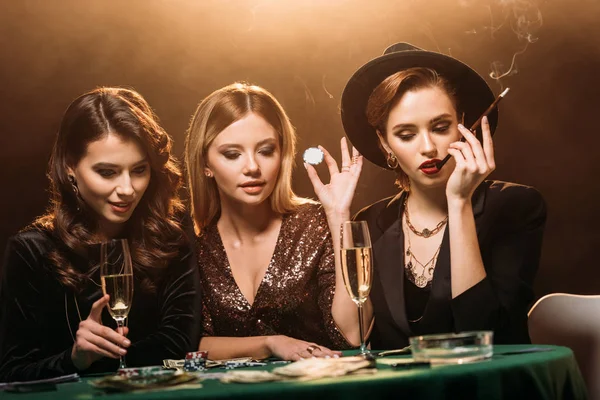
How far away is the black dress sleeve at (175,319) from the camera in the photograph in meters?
3.10

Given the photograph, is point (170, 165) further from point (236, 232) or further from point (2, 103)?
point (2, 103)

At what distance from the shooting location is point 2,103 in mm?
3518

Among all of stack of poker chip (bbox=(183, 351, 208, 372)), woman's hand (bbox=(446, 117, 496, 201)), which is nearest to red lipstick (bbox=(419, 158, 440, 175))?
woman's hand (bbox=(446, 117, 496, 201))

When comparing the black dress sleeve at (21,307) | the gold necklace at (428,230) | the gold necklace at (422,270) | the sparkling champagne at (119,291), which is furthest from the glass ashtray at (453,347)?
the black dress sleeve at (21,307)

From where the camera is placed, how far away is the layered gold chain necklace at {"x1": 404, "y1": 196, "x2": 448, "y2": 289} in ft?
10.3

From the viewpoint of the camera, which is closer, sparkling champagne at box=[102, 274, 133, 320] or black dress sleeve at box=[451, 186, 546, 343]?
sparkling champagne at box=[102, 274, 133, 320]

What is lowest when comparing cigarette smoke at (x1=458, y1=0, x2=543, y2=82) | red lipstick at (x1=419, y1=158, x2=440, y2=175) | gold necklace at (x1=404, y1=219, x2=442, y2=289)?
gold necklace at (x1=404, y1=219, x2=442, y2=289)

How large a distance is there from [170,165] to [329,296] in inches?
37.5

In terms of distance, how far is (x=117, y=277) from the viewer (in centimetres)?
208

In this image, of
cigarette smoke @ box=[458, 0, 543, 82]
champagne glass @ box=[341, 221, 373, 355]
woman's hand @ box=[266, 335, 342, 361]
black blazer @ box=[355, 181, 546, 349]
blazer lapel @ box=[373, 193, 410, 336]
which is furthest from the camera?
cigarette smoke @ box=[458, 0, 543, 82]

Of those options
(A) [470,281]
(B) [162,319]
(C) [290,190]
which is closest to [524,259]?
(A) [470,281]

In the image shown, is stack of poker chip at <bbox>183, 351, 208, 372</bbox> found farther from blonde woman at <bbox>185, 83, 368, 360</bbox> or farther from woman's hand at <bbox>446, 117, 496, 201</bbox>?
woman's hand at <bbox>446, 117, 496, 201</bbox>

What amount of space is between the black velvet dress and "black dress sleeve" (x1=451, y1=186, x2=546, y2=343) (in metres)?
1.14

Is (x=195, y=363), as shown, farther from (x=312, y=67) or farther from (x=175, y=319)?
(x=312, y=67)
